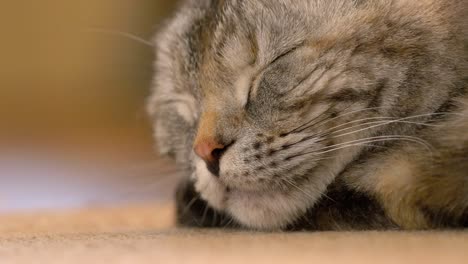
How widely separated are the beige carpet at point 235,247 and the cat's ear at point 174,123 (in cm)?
26

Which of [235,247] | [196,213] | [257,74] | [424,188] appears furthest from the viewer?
[196,213]

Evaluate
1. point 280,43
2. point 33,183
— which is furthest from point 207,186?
point 33,183

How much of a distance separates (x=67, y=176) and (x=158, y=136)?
1341 mm

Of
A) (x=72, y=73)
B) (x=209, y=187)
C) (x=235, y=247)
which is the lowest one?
(x=235, y=247)

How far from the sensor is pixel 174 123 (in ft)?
4.37

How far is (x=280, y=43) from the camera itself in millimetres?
1058

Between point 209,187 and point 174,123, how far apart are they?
0.86 feet

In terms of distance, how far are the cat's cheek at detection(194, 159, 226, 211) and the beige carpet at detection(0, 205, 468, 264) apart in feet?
0.17

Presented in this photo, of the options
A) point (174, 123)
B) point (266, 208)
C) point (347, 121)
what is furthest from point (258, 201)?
point (174, 123)

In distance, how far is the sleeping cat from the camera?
3.22ft

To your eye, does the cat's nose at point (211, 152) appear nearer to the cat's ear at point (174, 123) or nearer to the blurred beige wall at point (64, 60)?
the cat's ear at point (174, 123)

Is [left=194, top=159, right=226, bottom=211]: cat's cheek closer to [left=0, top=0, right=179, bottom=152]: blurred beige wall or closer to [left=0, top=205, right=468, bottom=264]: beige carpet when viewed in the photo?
[left=0, top=205, right=468, bottom=264]: beige carpet

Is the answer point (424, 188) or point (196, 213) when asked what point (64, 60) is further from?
point (424, 188)

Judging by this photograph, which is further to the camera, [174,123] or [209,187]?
[174,123]
